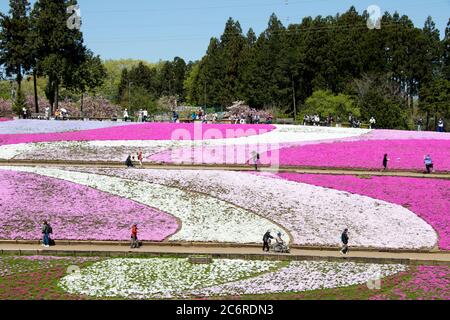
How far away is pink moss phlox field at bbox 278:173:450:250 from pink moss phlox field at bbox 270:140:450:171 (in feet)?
15.8

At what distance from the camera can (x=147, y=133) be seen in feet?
204

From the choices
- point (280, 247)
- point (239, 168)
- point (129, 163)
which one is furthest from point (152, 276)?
point (239, 168)

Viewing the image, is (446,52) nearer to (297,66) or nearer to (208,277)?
(297,66)

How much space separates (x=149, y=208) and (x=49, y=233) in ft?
23.6

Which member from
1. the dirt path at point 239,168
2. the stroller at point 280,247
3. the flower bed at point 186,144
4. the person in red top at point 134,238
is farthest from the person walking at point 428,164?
the person in red top at point 134,238

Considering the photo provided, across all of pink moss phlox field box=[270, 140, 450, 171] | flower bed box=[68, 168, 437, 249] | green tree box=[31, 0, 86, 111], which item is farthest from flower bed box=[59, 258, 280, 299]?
green tree box=[31, 0, 86, 111]

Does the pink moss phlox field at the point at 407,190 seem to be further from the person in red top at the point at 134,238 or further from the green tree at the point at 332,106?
the green tree at the point at 332,106

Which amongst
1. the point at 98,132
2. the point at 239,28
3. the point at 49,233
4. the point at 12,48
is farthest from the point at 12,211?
the point at 239,28

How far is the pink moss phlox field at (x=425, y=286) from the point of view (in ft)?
78.1

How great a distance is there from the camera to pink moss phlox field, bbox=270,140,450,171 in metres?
49.3

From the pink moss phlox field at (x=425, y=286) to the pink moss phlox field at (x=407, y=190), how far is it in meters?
6.87

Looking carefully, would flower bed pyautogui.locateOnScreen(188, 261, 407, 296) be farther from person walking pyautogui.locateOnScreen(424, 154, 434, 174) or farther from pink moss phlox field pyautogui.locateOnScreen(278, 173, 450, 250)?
person walking pyautogui.locateOnScreen(424, 154, 434, 174)
